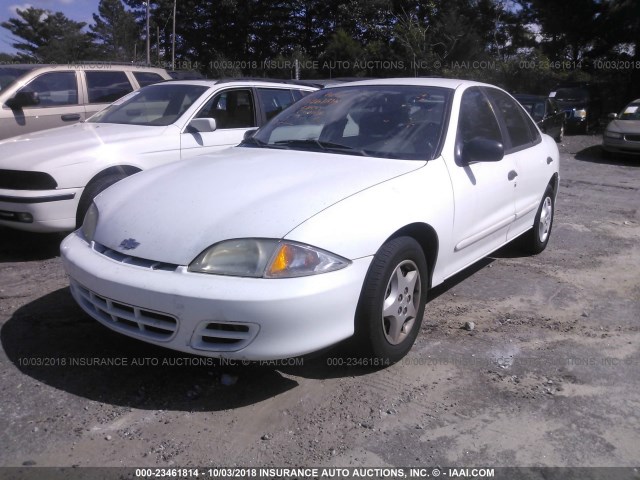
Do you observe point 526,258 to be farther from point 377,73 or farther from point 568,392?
point 377,73

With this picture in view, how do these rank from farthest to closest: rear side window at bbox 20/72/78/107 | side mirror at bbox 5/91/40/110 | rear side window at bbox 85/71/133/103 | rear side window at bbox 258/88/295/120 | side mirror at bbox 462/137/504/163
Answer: rear side window at bbox 85/71/133/103 < rear side window at bbox 20/72/78/107 < side mirror at bbox 5/91/40/110 < rear side window at bbox 258/88/295/120 < side mirror at bbox 462/137/504/163

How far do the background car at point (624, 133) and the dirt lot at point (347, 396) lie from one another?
32.6ft

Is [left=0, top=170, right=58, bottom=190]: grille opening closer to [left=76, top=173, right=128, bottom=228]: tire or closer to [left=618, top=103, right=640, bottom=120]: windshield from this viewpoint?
[left=76, top=173, right=128, bottom=228]: tire

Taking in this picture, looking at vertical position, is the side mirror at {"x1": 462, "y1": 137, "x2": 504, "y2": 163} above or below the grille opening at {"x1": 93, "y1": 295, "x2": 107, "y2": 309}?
above

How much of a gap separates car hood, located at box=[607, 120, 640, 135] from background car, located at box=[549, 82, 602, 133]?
12.0 feet

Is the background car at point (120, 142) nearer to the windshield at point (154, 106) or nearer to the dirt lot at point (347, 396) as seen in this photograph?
the windshield at point (154, 106)

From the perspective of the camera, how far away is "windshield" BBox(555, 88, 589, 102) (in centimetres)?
1981

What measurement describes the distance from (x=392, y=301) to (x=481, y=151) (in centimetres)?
123

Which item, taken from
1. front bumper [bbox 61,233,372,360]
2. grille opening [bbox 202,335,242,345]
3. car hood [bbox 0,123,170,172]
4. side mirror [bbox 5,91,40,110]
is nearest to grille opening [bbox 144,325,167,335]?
front bumper [bbox 61,233,372,360]

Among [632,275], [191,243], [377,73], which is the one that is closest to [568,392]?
[191,243]

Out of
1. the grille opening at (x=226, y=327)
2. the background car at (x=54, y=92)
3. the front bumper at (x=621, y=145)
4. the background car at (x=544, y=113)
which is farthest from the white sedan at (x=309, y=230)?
the background car at (x=544, y=113)

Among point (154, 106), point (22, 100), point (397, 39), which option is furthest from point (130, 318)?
point (397, 39)

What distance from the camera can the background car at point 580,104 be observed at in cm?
1877

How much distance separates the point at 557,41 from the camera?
90.1 ft
